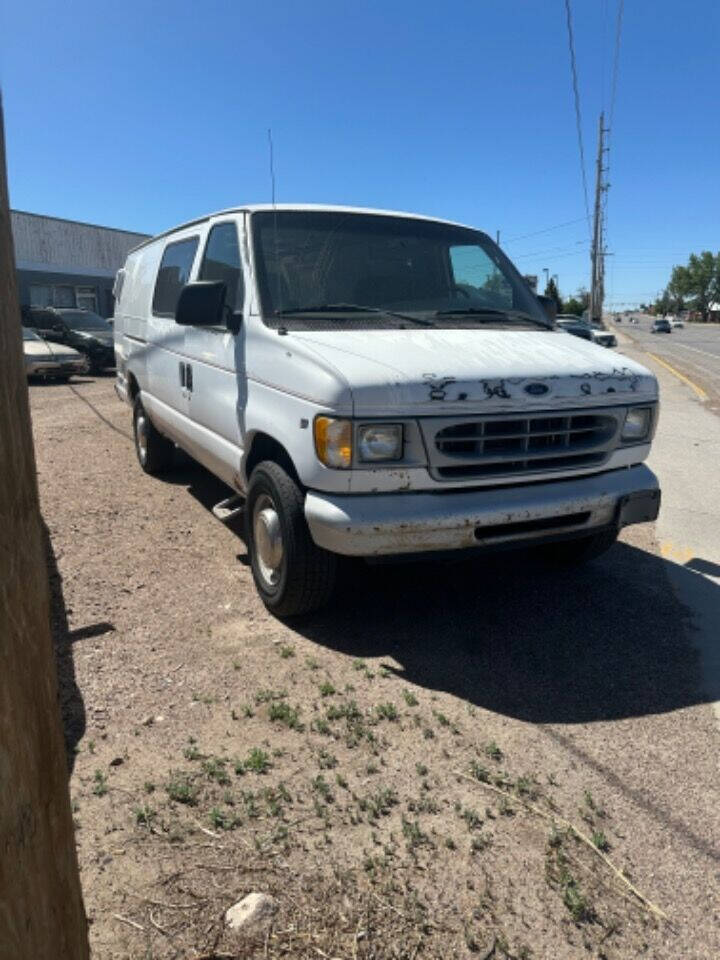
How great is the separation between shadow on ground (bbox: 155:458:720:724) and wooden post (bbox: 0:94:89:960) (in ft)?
7.27

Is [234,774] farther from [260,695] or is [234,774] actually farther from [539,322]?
[539,322]

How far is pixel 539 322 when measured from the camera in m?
4.70

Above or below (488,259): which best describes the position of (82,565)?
below

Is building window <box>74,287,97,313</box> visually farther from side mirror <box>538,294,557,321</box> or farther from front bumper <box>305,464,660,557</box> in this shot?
front bumper <box>305,464,660,557</box>

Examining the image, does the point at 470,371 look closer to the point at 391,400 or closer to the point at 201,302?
the point at 391,400

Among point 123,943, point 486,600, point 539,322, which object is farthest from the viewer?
point 539,322

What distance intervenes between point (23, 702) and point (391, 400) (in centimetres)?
233

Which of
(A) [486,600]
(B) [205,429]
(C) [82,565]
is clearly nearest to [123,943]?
(A) [486,600]

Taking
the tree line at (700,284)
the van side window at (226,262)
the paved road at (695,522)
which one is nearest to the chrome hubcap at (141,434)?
the van side window at (226,262)

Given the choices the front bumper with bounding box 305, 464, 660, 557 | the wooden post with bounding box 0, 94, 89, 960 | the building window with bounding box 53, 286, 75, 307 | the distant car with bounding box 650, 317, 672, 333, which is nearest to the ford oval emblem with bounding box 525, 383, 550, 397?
the front bumper with bounding box 305, 464, 660, 557

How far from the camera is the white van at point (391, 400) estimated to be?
3.37 metres

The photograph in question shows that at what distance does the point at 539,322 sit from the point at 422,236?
94 centimetres

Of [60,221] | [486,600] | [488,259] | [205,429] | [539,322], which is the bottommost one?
[486,600]

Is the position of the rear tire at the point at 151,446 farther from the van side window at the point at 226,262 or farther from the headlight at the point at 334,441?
the headlight at the point at 334,441
